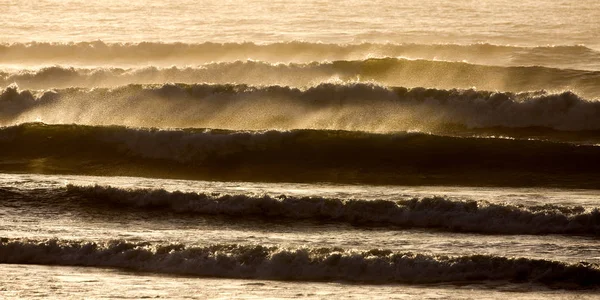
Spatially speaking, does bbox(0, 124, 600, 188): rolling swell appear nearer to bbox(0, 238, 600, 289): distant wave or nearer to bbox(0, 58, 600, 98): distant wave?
bbox(0, 238, 600, 289): distant wave

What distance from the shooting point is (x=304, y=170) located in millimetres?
21188

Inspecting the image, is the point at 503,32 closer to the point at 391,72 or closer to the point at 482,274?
the point at 391,72

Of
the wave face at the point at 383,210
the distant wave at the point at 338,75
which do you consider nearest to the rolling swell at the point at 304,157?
the wave face at the point at 383,210

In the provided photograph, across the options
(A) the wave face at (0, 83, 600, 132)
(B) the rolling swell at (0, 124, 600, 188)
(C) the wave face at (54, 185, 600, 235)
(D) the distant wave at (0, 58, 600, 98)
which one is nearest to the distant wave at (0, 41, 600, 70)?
(D) the distant wave at (0, 58, 600, 98)

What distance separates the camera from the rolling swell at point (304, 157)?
20344 millimetres

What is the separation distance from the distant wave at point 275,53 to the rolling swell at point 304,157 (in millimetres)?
12441

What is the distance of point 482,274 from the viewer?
13.2 metres

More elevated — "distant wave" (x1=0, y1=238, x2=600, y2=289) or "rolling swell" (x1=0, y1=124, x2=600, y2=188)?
"rolling swell" (x1=0, y1=124, x2=600, y2=188)

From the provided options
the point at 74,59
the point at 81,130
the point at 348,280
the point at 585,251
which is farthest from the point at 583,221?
the point at 74,59

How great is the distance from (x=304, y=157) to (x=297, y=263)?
8045mm

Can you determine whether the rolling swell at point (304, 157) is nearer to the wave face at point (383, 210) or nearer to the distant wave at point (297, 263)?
the wave face at point (383, 210)

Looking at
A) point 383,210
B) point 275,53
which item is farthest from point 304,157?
point 275,53

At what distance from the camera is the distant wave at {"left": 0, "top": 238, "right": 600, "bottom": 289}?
517 inches

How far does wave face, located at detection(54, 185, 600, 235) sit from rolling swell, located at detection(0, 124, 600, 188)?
3.37 metres
